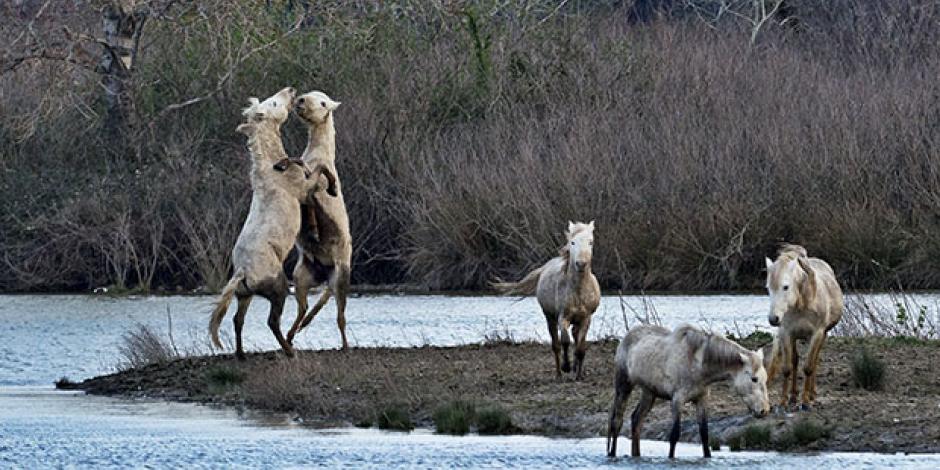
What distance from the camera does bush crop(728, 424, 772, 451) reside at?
14.3 m

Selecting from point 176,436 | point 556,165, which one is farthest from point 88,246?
point 176,436

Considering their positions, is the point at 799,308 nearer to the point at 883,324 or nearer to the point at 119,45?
the point at 883,324

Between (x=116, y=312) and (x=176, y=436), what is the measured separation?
16411mm

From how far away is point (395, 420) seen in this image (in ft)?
53.9

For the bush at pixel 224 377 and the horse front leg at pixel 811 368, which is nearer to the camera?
the horse front leg at pixel 811 368

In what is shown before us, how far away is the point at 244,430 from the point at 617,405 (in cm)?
378

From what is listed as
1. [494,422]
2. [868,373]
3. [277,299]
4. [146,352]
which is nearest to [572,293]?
[494,422]

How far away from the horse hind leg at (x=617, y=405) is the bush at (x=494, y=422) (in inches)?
68.8

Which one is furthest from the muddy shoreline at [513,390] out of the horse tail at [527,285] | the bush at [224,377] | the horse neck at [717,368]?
the horse neck at [717,368]

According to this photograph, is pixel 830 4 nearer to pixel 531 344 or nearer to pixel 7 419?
pixel 531 344

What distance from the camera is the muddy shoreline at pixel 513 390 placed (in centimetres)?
1477

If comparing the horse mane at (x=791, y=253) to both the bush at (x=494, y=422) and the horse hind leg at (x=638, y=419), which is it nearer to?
the horse hind leg at (x=638, y=419)

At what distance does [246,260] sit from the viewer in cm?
1938

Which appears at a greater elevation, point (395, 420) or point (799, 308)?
point (799, 308)
